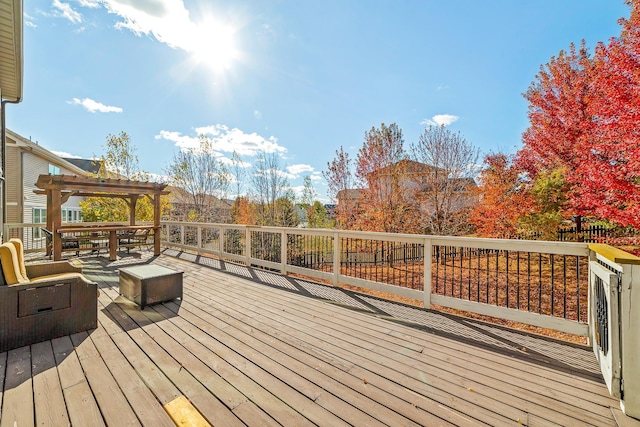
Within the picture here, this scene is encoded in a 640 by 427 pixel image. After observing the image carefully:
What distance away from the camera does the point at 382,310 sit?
3682 millimetres

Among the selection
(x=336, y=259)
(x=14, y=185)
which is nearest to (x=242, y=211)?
(x=14, y=185)

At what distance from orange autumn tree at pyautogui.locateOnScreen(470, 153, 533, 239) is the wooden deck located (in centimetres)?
602

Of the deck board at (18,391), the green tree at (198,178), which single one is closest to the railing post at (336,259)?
the deck board at (18,391)

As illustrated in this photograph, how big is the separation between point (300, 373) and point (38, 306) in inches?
108

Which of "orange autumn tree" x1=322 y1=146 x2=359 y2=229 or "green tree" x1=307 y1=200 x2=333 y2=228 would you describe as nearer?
"orange autumn tree" x1=322 y1=146 x2=359 y2=229

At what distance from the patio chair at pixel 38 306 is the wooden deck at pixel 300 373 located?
125 mm

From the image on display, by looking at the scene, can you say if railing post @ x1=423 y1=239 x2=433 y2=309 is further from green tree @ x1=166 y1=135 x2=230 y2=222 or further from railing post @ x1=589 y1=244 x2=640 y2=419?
green tree @ x1=166 y1=135 x2=230 y2=222

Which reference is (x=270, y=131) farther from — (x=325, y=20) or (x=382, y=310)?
(x=382, y=310)

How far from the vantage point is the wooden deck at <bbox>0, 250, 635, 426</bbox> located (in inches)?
67.4

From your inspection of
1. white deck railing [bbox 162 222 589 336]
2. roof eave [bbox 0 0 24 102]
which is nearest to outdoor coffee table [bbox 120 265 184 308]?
white deck railing [bbox 162 222 589 336]

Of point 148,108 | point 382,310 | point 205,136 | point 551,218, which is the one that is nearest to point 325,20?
point 382,310

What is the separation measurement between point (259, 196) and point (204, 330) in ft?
36.3

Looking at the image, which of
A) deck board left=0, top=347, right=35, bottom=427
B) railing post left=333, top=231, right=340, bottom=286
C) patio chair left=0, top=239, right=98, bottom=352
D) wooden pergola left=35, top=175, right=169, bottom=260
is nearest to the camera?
deck board left=0, top=347, right=35, bottom=427

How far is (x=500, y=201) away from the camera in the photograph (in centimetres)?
822
